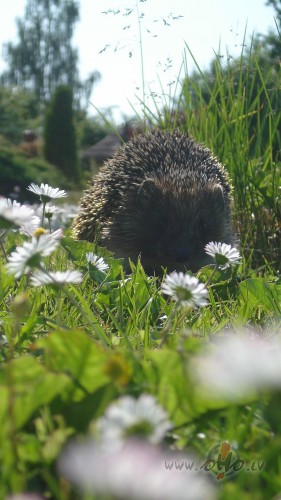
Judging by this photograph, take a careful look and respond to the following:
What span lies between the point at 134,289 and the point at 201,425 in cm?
192

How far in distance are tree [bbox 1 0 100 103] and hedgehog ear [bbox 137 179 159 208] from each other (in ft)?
174

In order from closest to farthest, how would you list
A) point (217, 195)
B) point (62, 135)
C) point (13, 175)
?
point (217, 195), point (13, 175), point (62, 135)

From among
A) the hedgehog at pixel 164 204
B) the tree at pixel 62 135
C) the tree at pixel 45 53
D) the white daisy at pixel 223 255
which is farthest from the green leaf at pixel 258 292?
the tree at pixel 45 53

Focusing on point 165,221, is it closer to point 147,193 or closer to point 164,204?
point 164,204

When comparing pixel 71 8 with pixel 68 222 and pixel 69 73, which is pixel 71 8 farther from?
pixel 68 222

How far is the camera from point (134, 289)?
3246 millimetres

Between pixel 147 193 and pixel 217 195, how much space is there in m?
0.54

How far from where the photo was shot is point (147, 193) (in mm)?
5602

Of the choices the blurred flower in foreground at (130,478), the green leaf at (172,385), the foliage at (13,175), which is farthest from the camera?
the foliage at (13,175)

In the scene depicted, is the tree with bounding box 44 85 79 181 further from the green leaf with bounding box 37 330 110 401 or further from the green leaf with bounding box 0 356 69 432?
the green leaf with bounding box 0 356 69 432

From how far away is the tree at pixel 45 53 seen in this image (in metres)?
56.1

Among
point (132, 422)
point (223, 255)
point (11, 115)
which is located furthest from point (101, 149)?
point (132, 422)

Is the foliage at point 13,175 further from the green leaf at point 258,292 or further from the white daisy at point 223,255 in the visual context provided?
the white daisy at point 223,255

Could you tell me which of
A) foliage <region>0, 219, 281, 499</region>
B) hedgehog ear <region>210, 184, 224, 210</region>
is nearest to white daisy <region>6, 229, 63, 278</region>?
foliage <region>0, 219, 281, 499</region>
